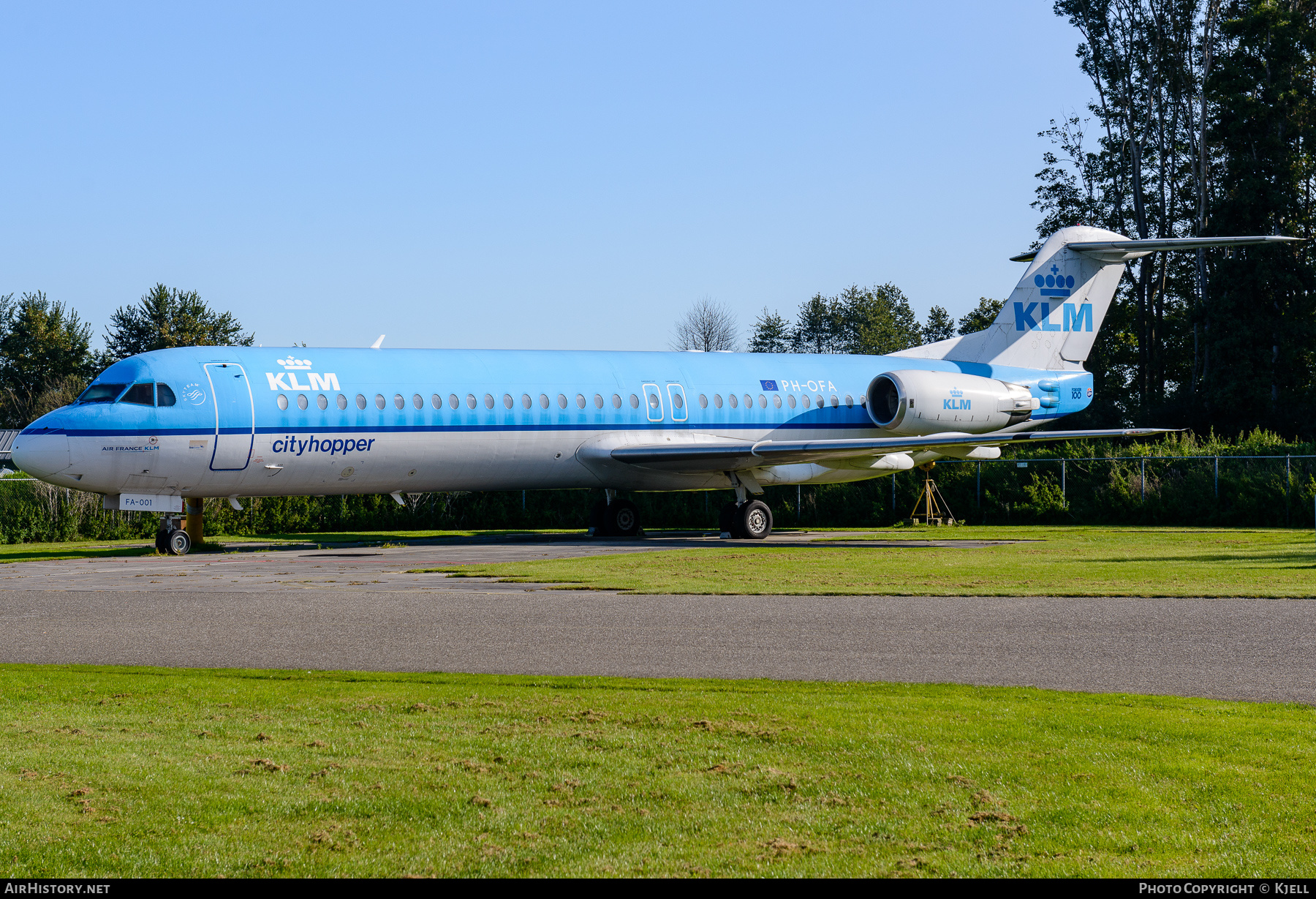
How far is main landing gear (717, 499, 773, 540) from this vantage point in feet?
93.5

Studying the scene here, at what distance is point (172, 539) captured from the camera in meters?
24.1

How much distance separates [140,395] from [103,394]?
698 mm

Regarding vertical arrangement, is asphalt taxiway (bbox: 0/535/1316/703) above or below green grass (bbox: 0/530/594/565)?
below

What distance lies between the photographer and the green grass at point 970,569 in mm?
16156

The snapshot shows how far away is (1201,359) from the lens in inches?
2173

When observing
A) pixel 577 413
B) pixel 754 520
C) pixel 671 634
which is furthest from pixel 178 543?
pixel 671 634

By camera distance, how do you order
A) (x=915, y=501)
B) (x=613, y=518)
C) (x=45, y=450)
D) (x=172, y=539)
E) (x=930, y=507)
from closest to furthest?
(x=45, y=450), (x=172, y=539), (x=613, y=518), (x=930, y=507), (x=915, y=501)

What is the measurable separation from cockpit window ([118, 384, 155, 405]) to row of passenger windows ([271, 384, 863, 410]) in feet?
7.02

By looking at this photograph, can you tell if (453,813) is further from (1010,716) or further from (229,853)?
(1010,716)

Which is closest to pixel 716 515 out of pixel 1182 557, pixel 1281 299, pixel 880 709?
pixel 1182 557

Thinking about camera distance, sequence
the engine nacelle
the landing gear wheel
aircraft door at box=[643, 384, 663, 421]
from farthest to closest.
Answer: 1. the engine nacelle
2. aircraft door at box=[643, 384, 663, 421]
3. the landing gear wheel

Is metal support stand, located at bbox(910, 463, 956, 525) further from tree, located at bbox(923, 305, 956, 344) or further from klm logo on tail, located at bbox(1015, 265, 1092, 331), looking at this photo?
tree, located at bbox(923, 305, 956, 344)

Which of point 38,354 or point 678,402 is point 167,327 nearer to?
point 38,354

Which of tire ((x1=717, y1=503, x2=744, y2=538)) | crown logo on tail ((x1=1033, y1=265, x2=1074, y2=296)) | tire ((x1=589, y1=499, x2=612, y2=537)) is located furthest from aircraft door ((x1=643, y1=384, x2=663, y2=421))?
crown logo on tail ((x1=1033, y1=265, x2=1074, y2=296))
